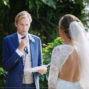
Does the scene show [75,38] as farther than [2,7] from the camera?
No

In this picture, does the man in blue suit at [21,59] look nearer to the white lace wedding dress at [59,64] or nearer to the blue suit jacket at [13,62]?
the blue suit jacket at [13,62]

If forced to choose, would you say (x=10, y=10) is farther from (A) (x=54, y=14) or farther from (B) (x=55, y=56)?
(B) (x=55, y=56)

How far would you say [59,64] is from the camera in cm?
304

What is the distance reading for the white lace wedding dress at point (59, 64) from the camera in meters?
3.04

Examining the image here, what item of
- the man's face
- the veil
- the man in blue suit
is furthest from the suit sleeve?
the veil

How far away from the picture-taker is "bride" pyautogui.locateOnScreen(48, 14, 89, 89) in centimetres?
303

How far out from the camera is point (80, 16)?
7180 millimetres

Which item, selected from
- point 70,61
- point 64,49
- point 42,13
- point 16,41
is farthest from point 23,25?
point 42,13

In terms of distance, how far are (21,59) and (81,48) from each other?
0.79m

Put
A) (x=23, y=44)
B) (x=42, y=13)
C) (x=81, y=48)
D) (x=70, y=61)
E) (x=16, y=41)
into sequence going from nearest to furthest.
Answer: (x=70, y=61), (x=81, y=48), (x=23, y=44), (x=16, y=41), (x=42, y=13)

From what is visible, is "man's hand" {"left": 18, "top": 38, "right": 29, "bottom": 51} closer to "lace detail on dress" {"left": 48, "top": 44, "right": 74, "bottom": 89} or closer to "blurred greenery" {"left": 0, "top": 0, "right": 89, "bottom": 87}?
"lace detail on dress" {"left": 48, "top": 44, "right": 74, "bottom": 89}

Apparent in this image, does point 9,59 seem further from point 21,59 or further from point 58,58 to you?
point 58,58

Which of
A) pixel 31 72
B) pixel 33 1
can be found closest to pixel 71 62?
pixel 31 72

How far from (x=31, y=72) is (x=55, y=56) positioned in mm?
592
